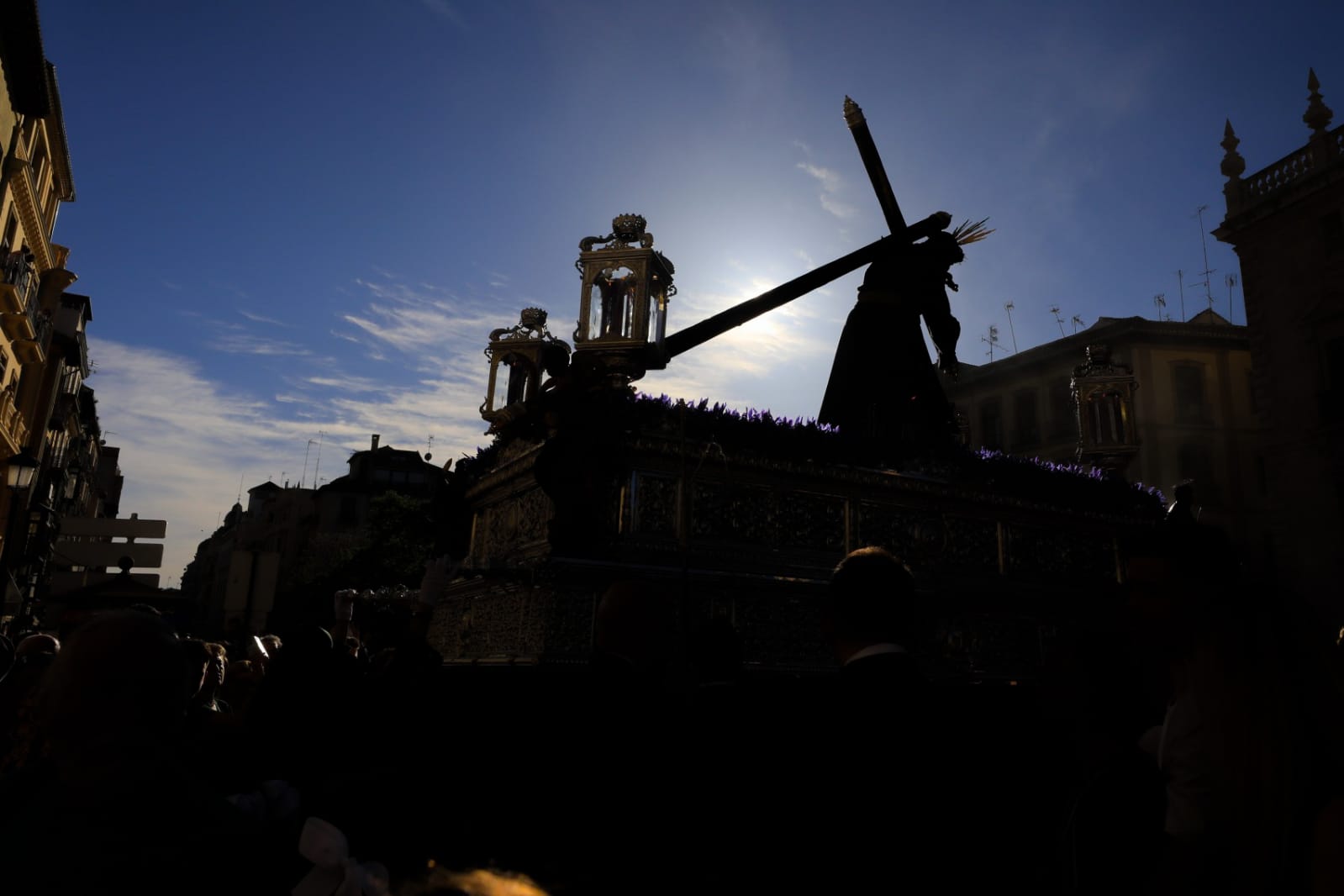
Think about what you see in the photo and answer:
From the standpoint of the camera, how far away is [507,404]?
10.7 m

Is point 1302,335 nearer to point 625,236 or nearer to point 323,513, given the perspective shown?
point 625,236

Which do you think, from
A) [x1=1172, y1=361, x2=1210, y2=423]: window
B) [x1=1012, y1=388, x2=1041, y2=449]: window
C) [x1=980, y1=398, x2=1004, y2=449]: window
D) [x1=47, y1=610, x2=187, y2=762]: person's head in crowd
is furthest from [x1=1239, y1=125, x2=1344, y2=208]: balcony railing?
[x1=47, y1=610, x2=187, y2=762]: person's head in crowd

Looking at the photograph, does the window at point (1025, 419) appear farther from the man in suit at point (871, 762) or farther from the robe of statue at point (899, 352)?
the man in suit at point (871, 762)

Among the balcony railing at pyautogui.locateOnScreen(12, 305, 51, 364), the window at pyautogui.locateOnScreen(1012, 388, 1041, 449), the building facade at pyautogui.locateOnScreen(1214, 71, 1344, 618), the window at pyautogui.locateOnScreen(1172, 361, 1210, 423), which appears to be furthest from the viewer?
the window at pyautogui.locateOnScreen(1012, 388, 1041, 449)

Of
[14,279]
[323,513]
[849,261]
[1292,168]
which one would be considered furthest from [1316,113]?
[323,513]

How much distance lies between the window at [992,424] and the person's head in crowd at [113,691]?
45819 millimetres

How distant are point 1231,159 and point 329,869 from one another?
114 feet

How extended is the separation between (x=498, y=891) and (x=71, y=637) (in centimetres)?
282

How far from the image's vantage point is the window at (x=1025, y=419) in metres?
41.7

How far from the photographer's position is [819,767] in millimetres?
2236

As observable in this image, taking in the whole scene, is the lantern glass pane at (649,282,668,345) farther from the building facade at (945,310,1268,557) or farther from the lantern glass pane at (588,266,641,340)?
the building facade at (945,310,1268,557)

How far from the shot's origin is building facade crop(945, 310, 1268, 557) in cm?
3609

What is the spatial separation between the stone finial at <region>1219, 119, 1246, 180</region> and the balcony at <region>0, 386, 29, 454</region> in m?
39.4

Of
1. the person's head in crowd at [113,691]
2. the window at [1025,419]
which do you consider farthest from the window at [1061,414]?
the person's head in crowd at [113,691]
